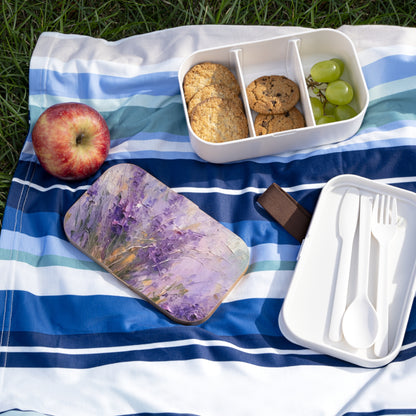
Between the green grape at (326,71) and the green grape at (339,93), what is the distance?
1 centimetres

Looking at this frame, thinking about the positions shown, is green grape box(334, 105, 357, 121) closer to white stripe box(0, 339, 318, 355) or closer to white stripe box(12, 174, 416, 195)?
white stripe box(12, 174, 416, 195)

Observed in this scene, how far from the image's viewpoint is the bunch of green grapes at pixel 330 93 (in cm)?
107

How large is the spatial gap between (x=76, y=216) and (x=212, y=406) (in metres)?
0.48

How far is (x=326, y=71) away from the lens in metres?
1.08

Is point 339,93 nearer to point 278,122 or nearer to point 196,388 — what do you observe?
point 278,122

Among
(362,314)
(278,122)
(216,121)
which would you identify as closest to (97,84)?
(216,121)

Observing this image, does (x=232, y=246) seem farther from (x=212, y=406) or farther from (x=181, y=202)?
(x=212, y=406)

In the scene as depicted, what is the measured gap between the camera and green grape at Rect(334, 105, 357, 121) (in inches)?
42.7

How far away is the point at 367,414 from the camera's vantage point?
0.94 metres

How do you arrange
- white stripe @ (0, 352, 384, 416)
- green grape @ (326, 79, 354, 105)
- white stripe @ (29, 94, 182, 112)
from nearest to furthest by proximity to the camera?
1. white stripe @ (0, 352, 384, 416)
2. green grape @ (326, 79, 354, 105)
3. white stripe @ (29, 94, 182, 112)

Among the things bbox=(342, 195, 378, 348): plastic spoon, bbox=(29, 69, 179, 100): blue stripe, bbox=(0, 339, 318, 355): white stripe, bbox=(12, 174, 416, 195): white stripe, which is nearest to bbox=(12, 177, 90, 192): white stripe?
bbox=(12, 174, 416, 195): white stripe

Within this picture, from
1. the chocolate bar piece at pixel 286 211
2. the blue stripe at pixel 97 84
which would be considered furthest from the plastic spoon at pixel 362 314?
the blue stripe at pixel 97 84

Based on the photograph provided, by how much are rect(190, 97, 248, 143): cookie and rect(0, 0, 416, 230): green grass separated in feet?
1.03

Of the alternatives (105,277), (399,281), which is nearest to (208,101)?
(105,277)
